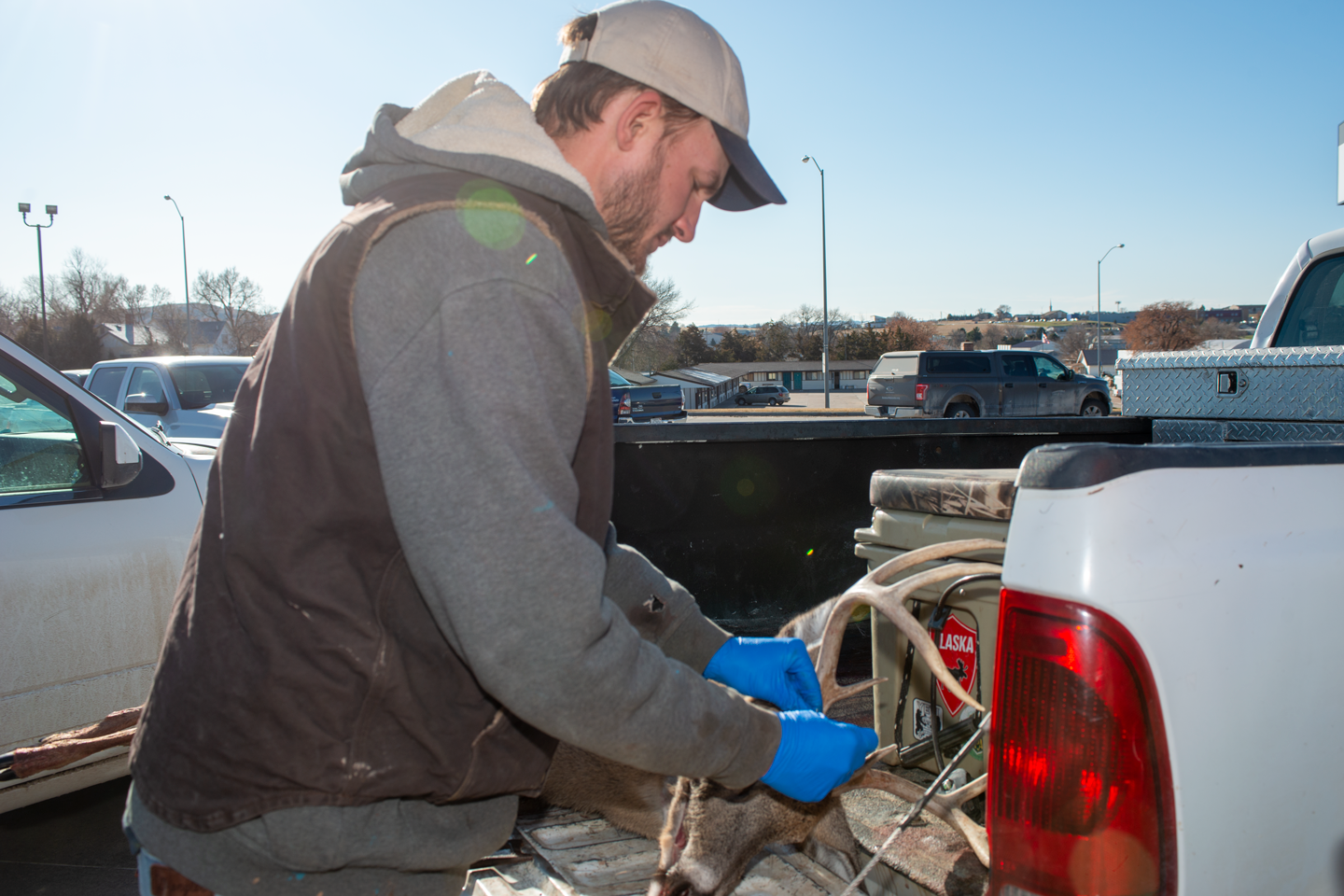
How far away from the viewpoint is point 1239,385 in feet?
12.0

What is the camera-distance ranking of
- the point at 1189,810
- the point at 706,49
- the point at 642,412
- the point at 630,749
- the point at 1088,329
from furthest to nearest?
the point at 1088,329
the point at 642,412
the point at 706,49
the point at 1189,810
the point at 630,749

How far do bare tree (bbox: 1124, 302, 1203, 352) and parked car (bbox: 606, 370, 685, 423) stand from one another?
44.0 m

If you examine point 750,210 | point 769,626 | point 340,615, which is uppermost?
point 750,210

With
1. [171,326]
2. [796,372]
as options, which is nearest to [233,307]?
[171,326]

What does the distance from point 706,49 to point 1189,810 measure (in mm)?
1370

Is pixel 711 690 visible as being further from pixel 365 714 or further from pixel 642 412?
pixel 642 412

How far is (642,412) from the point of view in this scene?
22141 millimetres

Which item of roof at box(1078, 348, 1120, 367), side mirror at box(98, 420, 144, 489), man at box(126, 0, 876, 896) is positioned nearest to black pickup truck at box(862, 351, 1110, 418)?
side mirror at box(98, 420, 144, 489)

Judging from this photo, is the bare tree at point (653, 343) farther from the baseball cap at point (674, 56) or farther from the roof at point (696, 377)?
the baseball cap at point (674, 56)

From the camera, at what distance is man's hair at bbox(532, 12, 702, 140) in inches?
57.7

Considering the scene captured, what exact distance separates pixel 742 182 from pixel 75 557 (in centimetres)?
318

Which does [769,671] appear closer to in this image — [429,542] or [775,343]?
[429,542]

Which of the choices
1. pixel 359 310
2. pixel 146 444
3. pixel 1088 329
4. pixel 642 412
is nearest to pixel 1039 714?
pixel 359 310

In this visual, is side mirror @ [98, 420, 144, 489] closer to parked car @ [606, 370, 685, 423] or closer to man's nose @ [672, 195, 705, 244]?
man's nose @ [672, 195, 705, 244]
